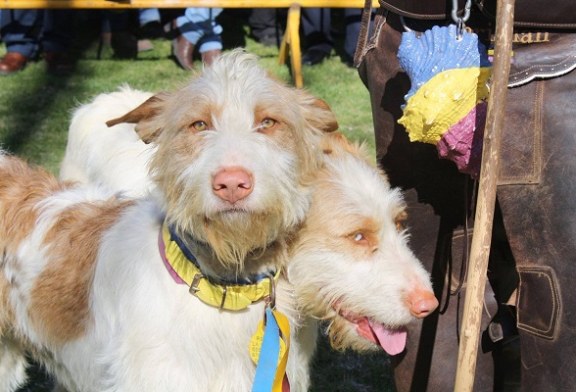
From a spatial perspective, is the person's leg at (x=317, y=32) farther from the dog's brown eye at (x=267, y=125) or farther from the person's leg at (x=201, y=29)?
the dog's brown eye at (x=267, y=125)

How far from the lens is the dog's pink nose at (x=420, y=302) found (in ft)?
8.42

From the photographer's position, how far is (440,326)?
315 centimetres

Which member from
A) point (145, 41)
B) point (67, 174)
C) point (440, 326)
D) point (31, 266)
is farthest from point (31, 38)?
point (440, 326)

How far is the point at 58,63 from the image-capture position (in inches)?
335

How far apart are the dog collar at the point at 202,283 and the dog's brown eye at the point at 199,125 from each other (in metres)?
0.34

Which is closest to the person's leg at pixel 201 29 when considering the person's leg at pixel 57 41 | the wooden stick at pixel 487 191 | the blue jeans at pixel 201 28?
the blue jeans at pixel 201 28

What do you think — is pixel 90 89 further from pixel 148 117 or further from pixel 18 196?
pixel 148 117

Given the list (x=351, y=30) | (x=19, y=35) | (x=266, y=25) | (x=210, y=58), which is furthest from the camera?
(x=266, y=25)

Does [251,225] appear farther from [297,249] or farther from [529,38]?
[529,38]

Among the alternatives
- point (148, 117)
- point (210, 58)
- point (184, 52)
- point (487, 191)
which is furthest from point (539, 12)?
point (184, 52)

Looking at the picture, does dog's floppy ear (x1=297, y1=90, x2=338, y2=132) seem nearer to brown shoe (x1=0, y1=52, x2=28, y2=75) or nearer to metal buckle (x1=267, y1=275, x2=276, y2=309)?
metal buckle (x1=267, y1=275, x2=276, y2=309)

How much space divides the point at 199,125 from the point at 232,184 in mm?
308

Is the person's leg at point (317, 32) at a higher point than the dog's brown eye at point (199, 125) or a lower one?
lower

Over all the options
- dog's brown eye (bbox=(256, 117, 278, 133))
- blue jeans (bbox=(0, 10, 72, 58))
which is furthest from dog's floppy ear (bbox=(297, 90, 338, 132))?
blue jeans (bbox=(0, 10, 72, 58))
